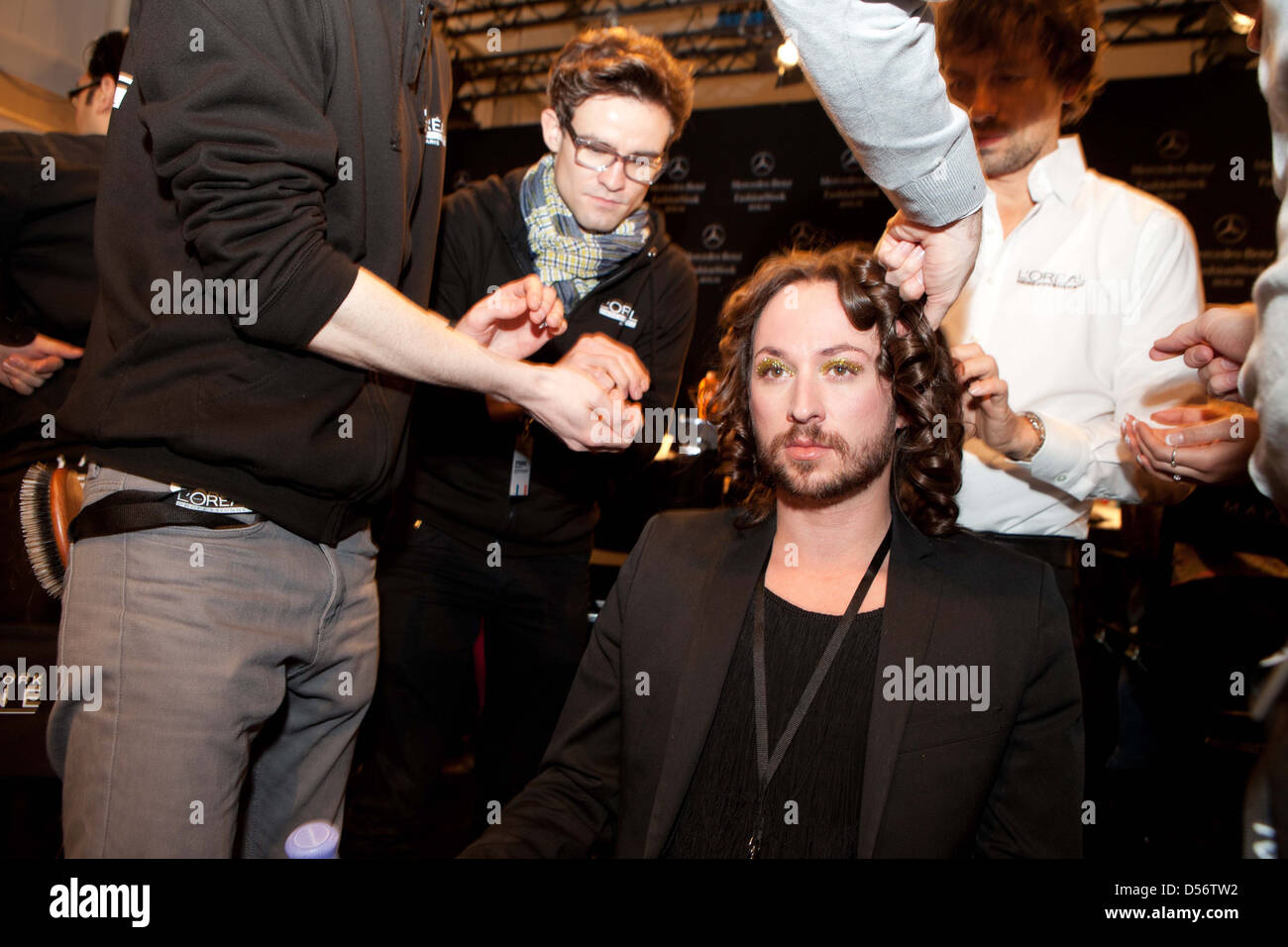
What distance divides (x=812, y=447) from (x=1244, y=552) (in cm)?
253

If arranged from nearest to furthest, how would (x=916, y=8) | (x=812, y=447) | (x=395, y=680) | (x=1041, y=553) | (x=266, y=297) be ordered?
(x=916, y=8)
(x=266, y=297)
(x=812, y=447)
(x=1041, y=553)
(x=395, y=680)

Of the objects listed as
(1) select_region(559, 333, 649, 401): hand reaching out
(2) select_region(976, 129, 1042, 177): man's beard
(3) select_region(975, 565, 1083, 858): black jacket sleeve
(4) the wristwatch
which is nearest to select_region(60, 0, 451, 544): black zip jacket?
(1) select_region(559, 333, 649, 401): hand reaching out

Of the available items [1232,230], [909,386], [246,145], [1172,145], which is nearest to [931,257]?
[909,386]

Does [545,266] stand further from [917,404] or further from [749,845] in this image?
[749,845]

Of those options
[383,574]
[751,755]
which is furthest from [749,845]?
[383,574]

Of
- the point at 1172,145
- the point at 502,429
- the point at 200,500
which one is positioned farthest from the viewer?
the point at 1172,145

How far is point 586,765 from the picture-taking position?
1.92 meters

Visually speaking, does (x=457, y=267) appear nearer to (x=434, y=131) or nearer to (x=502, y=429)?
(x=502, y=429)

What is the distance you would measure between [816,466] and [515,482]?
3.14 ft

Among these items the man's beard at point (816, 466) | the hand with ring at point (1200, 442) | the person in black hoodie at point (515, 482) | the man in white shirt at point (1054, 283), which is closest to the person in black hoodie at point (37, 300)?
the person in black hoodie at point (515, 482)

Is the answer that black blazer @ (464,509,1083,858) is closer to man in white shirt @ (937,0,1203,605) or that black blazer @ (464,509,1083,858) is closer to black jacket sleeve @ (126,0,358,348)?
man in white shirt @ (937,0,1203,605)

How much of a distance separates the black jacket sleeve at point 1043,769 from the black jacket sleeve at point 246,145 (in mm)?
1642

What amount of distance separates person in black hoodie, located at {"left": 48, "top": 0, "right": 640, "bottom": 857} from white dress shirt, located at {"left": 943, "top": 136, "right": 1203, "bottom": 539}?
1.51 meters

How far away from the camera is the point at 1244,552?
3.43 m
